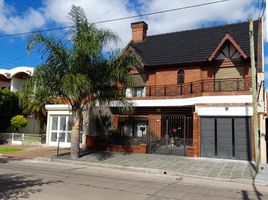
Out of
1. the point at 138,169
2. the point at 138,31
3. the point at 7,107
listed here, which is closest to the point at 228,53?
the point at 138,31

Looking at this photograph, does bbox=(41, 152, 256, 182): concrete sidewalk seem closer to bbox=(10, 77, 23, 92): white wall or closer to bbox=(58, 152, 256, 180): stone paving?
bbox=(58, 152, 256, 180): stone paving

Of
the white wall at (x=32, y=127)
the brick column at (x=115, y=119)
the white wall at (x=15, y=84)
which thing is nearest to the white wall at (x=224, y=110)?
the brick column at (x=115, y=119)

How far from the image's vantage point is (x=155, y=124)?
913 inches

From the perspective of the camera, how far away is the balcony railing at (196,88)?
19.3m

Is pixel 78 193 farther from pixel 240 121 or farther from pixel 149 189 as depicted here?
pixel 240 121

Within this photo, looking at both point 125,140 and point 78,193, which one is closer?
point 78,193

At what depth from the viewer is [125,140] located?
2069 centimetres

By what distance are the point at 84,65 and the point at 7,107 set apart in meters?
16.1

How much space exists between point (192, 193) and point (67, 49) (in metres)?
10.5

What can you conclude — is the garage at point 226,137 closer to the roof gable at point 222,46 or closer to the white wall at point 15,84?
the roof gable at point 222,46

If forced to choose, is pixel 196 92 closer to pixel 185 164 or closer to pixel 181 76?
pixel 181 76

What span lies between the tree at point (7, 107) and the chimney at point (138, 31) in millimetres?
12870

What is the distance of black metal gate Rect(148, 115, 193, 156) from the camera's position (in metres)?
19.1

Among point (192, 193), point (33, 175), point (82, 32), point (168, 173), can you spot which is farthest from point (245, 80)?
point (33, 175)
